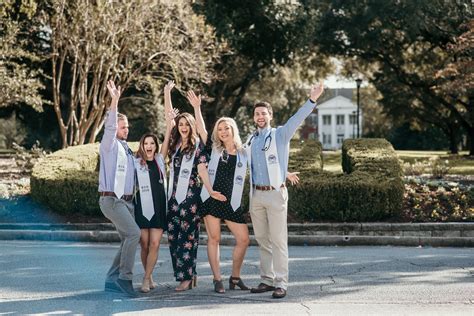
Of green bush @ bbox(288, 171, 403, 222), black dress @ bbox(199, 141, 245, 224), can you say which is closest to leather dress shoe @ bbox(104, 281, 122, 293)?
black dress @ bbox(199, 141, 245, 224)

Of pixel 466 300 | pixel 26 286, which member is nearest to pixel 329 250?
pixel 466 300

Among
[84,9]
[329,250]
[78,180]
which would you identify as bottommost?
[329,250]

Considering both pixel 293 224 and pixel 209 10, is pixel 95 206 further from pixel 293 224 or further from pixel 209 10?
pixel 209 10

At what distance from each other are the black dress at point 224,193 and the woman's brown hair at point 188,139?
37 cm

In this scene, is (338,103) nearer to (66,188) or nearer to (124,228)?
(66,188)

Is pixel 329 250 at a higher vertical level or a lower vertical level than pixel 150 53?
lower

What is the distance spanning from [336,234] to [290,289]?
205 inches

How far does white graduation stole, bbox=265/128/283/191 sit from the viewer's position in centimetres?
→ 779

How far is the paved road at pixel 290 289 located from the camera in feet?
23.5

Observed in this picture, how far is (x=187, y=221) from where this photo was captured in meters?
7.98

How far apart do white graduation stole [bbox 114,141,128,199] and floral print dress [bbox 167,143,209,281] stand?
55cm

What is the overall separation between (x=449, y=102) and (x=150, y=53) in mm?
24284

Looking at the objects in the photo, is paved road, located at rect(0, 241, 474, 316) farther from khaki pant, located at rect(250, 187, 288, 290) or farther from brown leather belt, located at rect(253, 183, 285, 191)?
brown leather belt, located at rect(253, 183, 285, 191)

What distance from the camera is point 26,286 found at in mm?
8250
